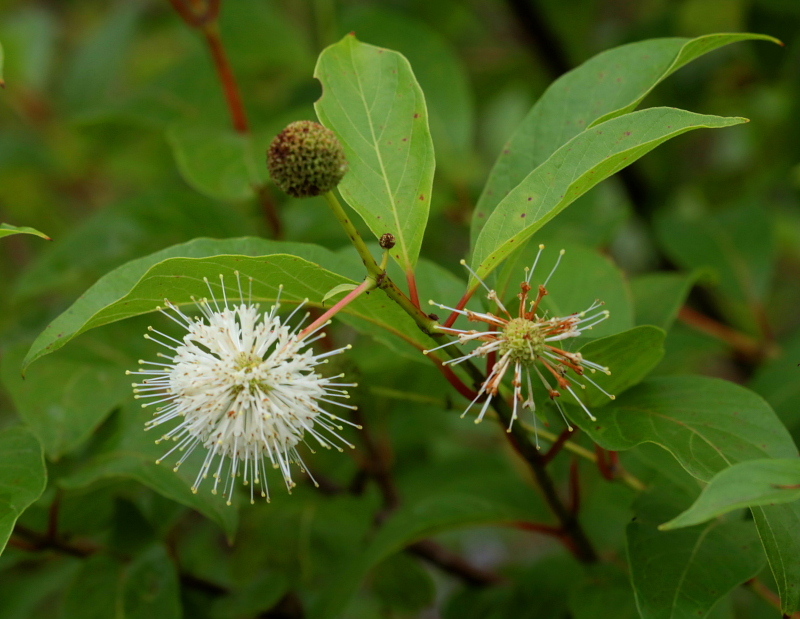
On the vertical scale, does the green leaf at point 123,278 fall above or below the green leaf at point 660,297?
below

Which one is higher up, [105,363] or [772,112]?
[772,112]

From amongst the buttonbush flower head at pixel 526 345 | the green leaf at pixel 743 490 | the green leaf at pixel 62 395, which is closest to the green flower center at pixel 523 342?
the buttonbush flower head at pixel 526 345

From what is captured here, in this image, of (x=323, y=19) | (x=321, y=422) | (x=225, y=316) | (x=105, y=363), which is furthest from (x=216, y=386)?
(x=323, y=19)

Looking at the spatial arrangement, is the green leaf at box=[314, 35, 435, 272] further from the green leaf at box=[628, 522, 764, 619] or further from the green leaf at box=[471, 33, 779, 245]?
the green leaf at box=[628, 522, 764, 619]

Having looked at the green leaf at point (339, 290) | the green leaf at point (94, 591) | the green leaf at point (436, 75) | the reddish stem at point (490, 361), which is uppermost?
the green leaf at point (436, 75)

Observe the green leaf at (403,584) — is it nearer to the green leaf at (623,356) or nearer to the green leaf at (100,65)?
the green leaf at (623,356)

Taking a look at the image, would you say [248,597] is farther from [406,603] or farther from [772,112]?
[772,112]
